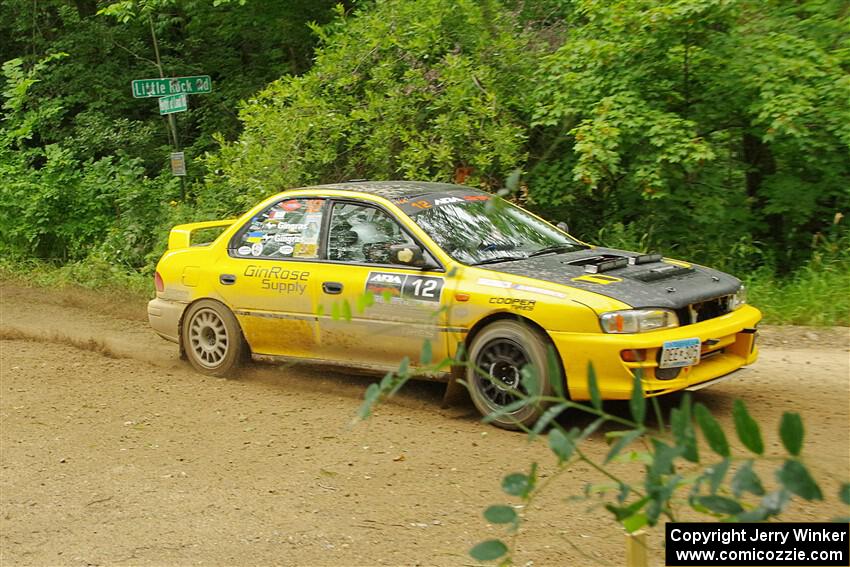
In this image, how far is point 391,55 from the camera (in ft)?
40.2

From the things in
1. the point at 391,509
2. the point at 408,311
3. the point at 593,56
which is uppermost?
the point at 593,56

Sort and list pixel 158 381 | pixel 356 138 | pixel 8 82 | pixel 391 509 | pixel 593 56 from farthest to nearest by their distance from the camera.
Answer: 1. pixel 8 82
2. pixel 356 138
3. pixel 593 56
4. pixel 158 381
5. pixel 391 509

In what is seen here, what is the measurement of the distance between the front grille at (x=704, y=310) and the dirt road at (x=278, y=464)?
0.64m

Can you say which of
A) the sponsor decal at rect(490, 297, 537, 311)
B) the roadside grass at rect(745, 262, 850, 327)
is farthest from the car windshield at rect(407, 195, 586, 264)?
the roadside grass at rect(745, 262, 850, 327)

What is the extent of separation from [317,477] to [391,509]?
732 mm

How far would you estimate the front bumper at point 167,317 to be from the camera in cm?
880

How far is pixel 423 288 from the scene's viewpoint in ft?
23.4

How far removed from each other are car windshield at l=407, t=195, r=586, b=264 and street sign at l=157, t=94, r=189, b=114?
21.0 feet

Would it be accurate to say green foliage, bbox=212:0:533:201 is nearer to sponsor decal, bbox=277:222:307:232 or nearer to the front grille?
sponsor decal, bbox=277:222:307:232

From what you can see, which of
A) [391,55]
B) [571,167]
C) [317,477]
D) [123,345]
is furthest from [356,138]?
[317,477]

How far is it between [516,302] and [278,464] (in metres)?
1.84

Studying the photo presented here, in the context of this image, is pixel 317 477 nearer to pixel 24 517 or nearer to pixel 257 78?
pixel 24 517

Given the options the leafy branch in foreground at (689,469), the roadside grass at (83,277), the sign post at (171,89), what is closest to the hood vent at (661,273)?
the leafy branch in foreground at (689,469)

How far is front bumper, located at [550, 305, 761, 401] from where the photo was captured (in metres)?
6.22
